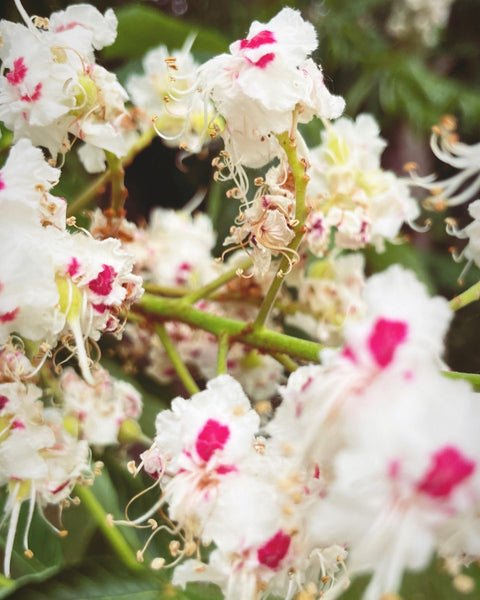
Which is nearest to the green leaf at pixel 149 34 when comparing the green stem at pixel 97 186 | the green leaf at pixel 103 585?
the green stem at pixel 97 186

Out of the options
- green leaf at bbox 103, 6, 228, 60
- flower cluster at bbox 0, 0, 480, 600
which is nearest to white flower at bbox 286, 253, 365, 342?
flower cluster at bbox 0, 0, 480, 600

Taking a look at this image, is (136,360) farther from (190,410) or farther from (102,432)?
(190,410)

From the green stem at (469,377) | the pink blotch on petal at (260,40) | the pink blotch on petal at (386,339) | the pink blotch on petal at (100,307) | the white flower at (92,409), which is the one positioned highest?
the pink blotch on petal at (260,40)

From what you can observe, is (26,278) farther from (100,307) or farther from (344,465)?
(344,465)

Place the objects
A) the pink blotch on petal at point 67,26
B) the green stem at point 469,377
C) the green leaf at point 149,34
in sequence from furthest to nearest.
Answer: the green leaf at point 149,34 → the pink blotch on petal at point 67,26 → the green stem at point 469,377

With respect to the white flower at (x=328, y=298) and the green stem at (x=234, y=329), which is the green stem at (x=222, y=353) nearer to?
the green stem at (x=234, y=329)

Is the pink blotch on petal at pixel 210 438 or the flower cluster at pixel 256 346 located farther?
the pink blotch on petal at pixel 210 438
